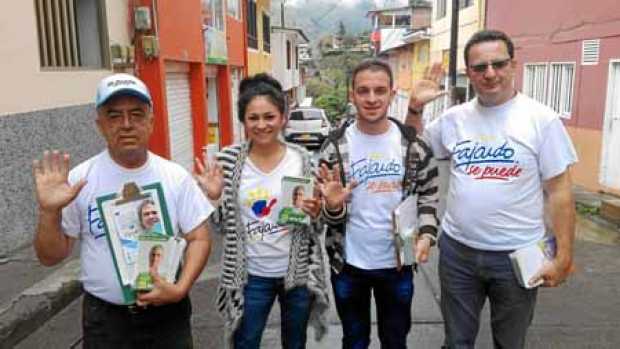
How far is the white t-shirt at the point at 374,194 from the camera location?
2826mm

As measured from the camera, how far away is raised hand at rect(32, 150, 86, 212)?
6.68 ft

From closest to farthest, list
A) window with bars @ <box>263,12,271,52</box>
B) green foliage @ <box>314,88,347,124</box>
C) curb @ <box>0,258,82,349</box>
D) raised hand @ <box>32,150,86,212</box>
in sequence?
1. raised hand @ <box>32,150,86,212</box>
2. curb @ <box>0,258,82,349</box>
3. window with bars @ <box>263,12,271,52</box>
4. green foliage @ <box>314,88,347,124</box>

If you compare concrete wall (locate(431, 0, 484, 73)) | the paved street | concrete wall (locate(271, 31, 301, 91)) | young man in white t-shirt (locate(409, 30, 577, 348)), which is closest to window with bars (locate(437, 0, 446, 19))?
concrete wall (locate(431, 0, 484, 73))

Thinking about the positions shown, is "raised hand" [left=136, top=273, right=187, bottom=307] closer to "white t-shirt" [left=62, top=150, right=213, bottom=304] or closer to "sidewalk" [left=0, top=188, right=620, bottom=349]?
"white t-shirt" [left=62, top=150, right=213, bottom=304]

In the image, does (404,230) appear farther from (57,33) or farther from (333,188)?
(57,33)

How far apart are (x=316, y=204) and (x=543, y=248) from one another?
3.72 ft

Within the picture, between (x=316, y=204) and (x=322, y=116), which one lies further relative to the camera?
(x=322, y=116)

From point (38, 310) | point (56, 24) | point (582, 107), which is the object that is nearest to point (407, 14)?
point (582, 107)

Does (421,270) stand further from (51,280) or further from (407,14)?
(407,14)

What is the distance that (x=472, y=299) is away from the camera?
2.91 m

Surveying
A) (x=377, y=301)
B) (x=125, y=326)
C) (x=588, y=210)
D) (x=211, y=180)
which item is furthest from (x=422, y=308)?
(x=588, y=210)

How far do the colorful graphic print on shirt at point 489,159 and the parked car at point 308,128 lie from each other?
1832 centimetres

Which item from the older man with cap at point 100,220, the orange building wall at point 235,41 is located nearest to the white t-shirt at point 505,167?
the older man with cap at point 100,220

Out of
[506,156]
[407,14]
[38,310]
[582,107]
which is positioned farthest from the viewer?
[407,14]
